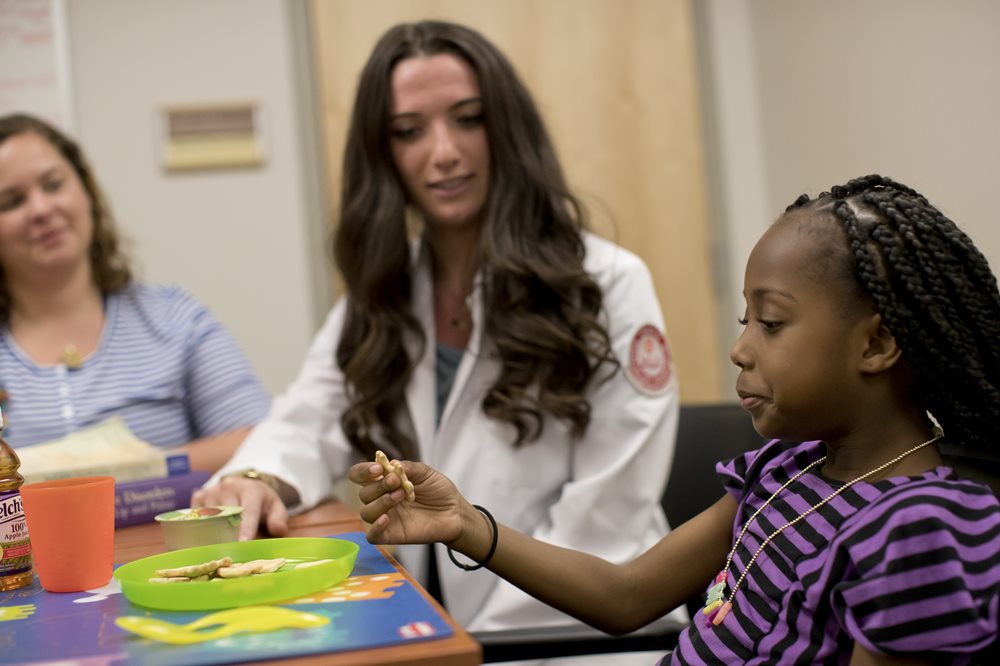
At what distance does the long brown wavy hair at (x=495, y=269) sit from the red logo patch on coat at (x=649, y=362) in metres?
0.05

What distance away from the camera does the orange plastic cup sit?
972 mm

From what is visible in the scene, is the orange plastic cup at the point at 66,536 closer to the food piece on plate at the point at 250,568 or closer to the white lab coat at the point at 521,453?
the food piece on plate at the point at 250,568

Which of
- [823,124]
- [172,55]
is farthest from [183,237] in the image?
[823,124]

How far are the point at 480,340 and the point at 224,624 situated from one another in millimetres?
1101

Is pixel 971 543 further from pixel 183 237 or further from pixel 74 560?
pixel 183 237

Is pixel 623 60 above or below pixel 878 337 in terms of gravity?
above

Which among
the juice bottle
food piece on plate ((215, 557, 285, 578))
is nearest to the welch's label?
the juice bottle

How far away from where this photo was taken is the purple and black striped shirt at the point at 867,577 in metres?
0.75

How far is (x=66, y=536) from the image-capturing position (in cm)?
98

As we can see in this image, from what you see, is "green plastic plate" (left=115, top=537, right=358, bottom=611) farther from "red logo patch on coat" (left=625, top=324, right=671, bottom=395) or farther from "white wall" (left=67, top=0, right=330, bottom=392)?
"white wall" (left=67, top=0, right=330, bottom=392)

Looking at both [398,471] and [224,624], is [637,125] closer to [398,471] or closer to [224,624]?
[398,471]

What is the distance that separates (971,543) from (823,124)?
7.49 ft

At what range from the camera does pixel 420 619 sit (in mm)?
775

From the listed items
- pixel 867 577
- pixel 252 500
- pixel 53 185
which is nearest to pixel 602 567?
pixel 867 577
